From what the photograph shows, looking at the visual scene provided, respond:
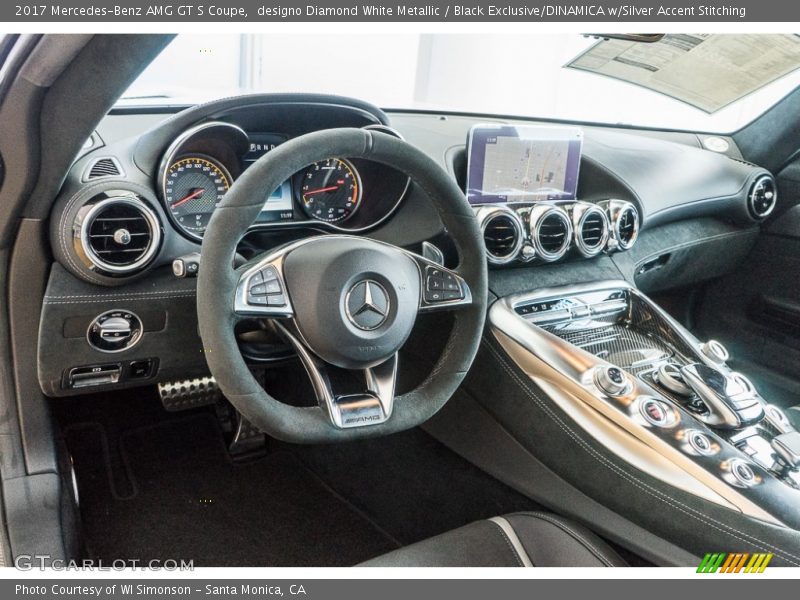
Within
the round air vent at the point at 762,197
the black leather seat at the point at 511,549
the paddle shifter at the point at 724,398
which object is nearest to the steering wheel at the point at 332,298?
the black leather seat at the point at 511,549

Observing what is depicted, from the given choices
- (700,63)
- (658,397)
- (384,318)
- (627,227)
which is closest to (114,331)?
(384,318)

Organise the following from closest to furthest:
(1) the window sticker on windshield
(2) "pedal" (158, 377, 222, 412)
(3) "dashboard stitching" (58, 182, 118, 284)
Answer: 1. (3) "dashboard stitching" (58, 182, 118, 284)
2. (2) "pedal" (158, 377, 222, 412)
3. (1) the window sticker on windshield

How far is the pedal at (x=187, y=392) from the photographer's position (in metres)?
1.45

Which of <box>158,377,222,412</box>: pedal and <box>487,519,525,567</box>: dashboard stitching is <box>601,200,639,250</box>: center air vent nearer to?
<box>487,519,525,567</box>: dashboard stitching

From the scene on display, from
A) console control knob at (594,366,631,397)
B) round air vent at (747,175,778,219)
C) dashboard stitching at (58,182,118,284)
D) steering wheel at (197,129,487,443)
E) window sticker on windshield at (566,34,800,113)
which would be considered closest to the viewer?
steering wheel at (197,129,487,443)

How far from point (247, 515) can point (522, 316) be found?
2.82ft

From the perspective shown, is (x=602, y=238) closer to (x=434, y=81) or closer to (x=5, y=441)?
(x=5, y=441)

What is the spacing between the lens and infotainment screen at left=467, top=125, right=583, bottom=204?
156 centimetres

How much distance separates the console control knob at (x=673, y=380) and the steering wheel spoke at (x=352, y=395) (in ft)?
2.13

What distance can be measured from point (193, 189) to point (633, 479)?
0.97 meters

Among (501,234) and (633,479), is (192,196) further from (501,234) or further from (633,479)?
(633,479)

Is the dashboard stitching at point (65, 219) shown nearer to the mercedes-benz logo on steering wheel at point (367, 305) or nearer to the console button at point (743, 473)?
the mercedes-benz logo on steering wheel at point (367, 305)

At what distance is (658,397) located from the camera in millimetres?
1343

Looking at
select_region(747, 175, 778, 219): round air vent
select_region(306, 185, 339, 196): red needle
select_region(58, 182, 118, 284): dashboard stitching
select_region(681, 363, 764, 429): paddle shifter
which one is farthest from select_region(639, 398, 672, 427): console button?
select_region(747, 175, 778, 219): round air vent
